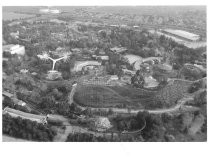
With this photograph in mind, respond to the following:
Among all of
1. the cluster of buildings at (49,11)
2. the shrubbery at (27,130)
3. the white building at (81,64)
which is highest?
the cluster of buildings at (49,11)

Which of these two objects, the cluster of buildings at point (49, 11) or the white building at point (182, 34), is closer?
the cluster of buildings at point (49, 11)

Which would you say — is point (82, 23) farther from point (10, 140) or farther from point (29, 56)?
point (10, 140)

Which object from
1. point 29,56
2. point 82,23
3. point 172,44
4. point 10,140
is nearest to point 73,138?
point 10,140

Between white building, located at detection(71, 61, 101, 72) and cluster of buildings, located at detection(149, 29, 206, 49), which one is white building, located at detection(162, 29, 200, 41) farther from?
white building, located at detection(71, 61, 101, 72)

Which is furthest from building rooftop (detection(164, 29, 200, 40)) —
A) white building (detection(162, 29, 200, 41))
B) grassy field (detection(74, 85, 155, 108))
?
A: grassy field (detection(74, 85, 155, 108))

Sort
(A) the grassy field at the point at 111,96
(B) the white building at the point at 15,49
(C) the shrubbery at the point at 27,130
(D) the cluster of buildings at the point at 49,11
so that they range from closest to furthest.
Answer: (C) the shrubbery at the point at 27,130 → (A) the grassy field at the point at 111,96 → (B) the white building at the point at 15,49 → (D) the cluster of buildings at the point at 49,11

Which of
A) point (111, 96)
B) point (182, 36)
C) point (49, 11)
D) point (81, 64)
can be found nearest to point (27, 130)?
point (111, 96)

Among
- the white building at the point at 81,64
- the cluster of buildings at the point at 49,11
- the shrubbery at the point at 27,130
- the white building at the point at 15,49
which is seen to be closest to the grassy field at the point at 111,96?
the white building at the point at 81,64

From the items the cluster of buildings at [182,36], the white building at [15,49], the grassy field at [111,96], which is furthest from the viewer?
the cluster of buildings at [182,36]

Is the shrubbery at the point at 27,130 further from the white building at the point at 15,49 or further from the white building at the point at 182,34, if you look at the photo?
the white building at the point at 182,34

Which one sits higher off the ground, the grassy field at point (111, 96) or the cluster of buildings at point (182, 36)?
the cluster of buildings at point (182, 36)
